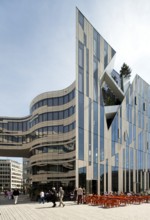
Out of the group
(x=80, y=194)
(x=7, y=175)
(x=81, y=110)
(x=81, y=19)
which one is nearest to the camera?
(x=80, y=194)

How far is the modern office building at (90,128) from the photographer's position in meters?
40.0

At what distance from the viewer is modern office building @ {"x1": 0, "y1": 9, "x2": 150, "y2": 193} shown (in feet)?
131

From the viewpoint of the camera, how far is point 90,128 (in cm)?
4150

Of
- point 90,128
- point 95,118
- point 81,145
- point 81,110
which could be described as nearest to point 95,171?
point 81,145

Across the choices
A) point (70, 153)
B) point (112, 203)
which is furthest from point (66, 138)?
point (112, 203)

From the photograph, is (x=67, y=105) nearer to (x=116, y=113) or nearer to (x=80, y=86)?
(x=80, y=86)

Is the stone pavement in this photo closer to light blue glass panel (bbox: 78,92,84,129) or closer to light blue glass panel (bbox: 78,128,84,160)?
light blue glass panel (bbox: 78,128,84,160)

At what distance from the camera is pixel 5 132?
227 feet

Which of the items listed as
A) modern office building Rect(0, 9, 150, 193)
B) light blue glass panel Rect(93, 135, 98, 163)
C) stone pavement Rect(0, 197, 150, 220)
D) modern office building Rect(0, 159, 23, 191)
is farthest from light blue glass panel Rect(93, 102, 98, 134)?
modern office building Rect(0, 159, 23, 191)

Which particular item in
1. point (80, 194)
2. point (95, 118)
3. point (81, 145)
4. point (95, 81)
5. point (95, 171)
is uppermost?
point (95, 81)

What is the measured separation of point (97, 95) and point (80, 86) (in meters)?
4.81

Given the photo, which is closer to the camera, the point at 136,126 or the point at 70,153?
the point at 70,153

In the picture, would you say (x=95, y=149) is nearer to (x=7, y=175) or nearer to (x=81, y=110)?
(x=81, y=110)

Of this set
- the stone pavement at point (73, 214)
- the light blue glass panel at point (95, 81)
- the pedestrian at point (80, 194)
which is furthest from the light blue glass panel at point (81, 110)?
the stone pavement at point (73, 214)
